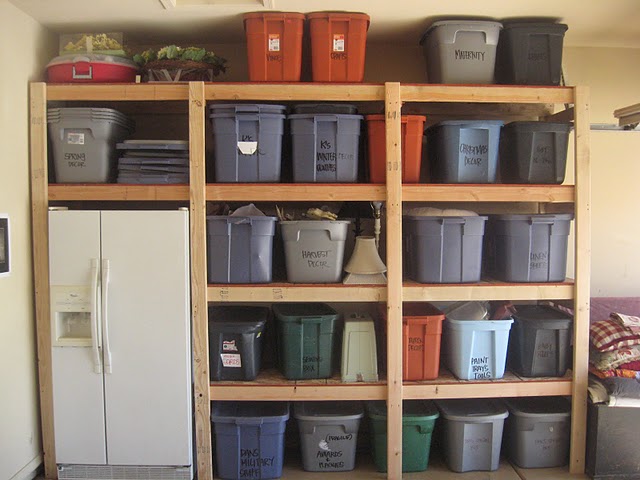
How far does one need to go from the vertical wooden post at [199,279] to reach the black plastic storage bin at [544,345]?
192cm

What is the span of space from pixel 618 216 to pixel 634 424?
1.52 m

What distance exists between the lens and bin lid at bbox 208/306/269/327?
118 inches

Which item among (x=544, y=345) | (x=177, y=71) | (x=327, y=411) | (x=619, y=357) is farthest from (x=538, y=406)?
(x=177, y=71)

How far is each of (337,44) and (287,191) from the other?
909 millimetres

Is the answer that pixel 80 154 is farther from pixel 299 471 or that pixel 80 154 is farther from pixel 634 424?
pixel 634 424

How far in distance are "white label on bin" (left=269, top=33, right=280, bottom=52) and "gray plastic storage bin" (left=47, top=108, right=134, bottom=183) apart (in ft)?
3.33

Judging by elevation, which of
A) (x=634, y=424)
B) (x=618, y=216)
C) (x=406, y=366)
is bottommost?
(x=634, y=424)

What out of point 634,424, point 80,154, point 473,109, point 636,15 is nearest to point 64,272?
point 80,154

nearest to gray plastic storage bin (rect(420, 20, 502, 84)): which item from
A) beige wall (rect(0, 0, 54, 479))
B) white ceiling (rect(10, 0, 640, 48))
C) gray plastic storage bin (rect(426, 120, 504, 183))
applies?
white ceiling (rect(10, 0, 640, 48))

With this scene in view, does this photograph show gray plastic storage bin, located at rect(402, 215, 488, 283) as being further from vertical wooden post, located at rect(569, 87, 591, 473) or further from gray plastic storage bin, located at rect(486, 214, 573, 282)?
vertical wooden post, located at rect(569, 87, 591, 473)

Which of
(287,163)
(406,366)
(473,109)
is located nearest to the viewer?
(406,366)

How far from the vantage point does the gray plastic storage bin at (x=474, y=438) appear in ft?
9.84

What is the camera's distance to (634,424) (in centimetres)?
285

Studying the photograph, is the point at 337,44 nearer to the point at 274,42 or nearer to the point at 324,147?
the point at 274,42
